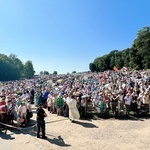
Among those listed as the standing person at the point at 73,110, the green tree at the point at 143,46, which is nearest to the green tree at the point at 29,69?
the green tree at the point at 143,46

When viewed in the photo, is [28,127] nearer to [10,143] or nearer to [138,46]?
[10,143]

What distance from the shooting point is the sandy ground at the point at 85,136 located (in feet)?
33.4

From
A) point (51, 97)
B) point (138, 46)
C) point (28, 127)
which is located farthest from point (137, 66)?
point (28, 127)

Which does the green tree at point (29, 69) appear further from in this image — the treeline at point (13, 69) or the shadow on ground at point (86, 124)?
the shadow on ground at point (86, 124)

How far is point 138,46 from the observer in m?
74.9

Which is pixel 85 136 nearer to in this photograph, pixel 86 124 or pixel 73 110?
pixel 86 124

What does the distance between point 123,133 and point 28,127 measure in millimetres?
5468

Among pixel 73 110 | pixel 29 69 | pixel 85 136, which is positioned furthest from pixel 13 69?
pixel 85 136

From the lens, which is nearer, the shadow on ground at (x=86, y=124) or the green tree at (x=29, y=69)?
the shadow on ground at (x=86, y=124)

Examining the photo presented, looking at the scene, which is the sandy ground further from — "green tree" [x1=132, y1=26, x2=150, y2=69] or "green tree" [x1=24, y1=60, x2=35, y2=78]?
"green tree" [x1=24, y1=60, x2=35, y2=78]

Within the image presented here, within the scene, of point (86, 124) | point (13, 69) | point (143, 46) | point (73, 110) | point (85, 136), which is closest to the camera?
point (85, 136)

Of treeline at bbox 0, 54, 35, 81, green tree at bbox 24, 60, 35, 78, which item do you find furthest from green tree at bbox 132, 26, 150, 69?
green tree at bbox 24, 60, 35, 78

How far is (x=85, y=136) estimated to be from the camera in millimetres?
11594

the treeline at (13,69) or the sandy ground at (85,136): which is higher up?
the treeline at (13,69)
